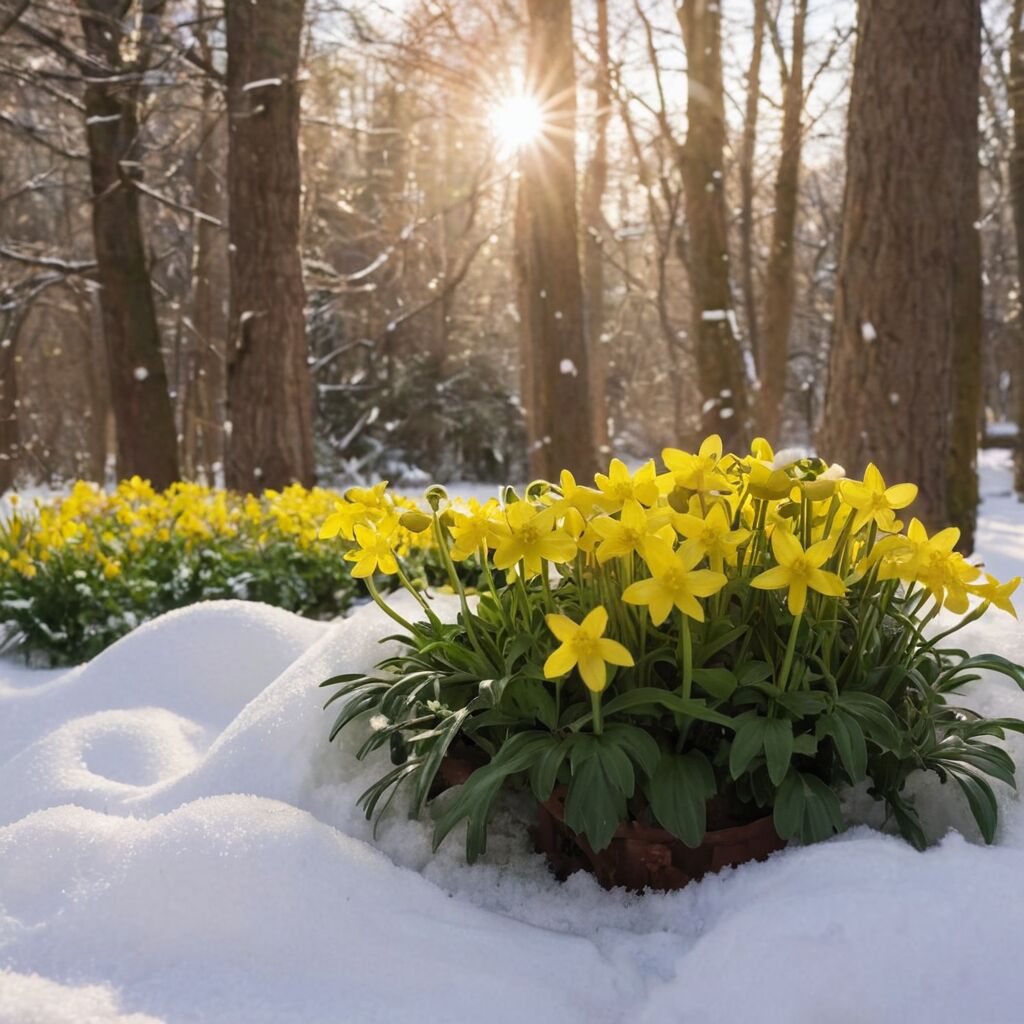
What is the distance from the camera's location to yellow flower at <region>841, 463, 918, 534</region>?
161 centimetres

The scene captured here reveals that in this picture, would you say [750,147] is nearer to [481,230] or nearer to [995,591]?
[481,230]

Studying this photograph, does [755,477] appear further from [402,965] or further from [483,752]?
[402,965]

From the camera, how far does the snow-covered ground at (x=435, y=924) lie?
1.25 metres

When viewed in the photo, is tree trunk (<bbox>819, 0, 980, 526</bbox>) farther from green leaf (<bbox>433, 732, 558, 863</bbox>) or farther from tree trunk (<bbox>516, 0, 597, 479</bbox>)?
green leaf (<bbox>433, 732, 558, 863</bbox>)

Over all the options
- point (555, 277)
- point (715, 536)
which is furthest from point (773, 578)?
point (555, 277)

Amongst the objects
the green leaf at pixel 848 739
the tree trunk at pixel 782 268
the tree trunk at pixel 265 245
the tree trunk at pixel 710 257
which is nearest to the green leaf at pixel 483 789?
the green leaf at pixel 848 739

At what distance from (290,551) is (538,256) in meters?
3.33

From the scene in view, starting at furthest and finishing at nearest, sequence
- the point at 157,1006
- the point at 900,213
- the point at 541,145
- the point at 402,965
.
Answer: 1. the point at 541,145
2. the point at 900,213
3. the point at 402,965
4. the point at 157,1006

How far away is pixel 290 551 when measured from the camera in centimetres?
500

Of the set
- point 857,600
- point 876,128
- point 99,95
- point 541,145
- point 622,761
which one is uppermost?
point 99,95

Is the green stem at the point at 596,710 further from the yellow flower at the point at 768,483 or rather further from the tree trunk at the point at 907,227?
the tree trunk at the point at 907,227

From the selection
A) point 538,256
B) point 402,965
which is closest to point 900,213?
point 538,256

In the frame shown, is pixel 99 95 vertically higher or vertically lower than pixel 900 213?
higher

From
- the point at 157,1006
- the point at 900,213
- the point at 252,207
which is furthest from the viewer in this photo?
the point at 252,207
